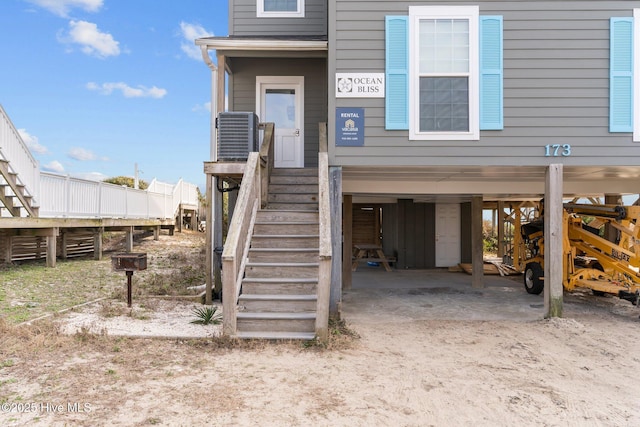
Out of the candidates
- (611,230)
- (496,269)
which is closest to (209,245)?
(496,269)

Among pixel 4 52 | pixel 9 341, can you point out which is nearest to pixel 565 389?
pixel 9 341

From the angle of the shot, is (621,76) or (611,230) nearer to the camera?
(621,76)

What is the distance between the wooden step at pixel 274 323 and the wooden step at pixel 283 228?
1.63 m

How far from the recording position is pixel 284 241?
609cm

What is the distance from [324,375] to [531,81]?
17.3ft

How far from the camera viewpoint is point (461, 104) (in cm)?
619

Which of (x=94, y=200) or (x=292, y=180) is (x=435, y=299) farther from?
(x=94, y=200)

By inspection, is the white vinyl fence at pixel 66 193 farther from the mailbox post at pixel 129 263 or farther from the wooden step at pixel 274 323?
the wooden step at pixel 274 323

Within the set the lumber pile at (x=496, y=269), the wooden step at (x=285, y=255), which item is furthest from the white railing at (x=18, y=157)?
the lumber pile at (x=496, y=269)

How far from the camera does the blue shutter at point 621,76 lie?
6.11m

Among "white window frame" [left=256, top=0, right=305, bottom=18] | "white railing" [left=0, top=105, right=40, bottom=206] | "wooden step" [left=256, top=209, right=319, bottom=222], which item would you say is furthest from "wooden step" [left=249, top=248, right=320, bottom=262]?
"white railing" [left=0, top=105, right=40, bottom=206]

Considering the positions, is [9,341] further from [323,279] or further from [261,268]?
[323,279]

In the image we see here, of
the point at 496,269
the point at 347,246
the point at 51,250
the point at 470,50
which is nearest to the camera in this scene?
the point at 470,50

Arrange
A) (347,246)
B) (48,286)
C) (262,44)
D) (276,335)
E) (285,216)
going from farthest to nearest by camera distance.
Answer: (347,246)
(48,286)
(262,44)
(285,216)
(276,335)
